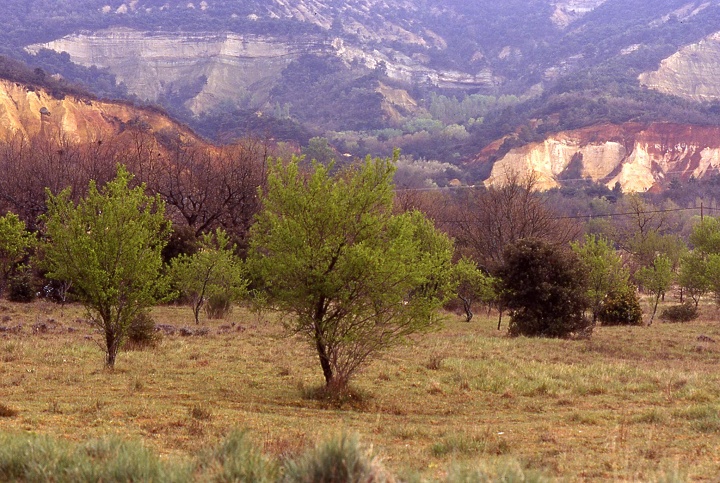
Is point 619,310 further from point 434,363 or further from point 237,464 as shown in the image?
point 237,464

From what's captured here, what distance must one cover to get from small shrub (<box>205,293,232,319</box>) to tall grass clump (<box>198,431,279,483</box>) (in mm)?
25689

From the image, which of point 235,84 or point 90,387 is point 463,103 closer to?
point 235,84

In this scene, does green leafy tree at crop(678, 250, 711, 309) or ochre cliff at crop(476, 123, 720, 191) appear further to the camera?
ochre cliff at crop(476, 123, 720, 191)

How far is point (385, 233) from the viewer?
13.2 m

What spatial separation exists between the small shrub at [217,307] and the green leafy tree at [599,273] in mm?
16394

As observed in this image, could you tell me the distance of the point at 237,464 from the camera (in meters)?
5.63

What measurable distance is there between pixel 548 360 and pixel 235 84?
169 metres

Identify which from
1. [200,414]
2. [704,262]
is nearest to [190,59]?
[704,262]

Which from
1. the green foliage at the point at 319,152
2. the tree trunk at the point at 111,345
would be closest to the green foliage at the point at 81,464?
the tree trunk at the point at 111,345

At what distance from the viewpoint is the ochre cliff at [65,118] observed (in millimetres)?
70062

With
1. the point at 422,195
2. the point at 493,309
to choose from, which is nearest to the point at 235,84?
the point at 422,195

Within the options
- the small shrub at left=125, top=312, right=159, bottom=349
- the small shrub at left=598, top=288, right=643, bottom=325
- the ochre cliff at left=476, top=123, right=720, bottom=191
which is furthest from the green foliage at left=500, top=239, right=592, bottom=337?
the ochre cliff at left=476, top=123, right=720, bottom=191

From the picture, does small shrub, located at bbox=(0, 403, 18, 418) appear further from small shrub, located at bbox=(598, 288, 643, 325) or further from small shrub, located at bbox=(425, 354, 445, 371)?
small shrub, located at bbox=(598, 288, 643, 325)

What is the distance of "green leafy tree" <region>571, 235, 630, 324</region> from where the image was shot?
102ft
